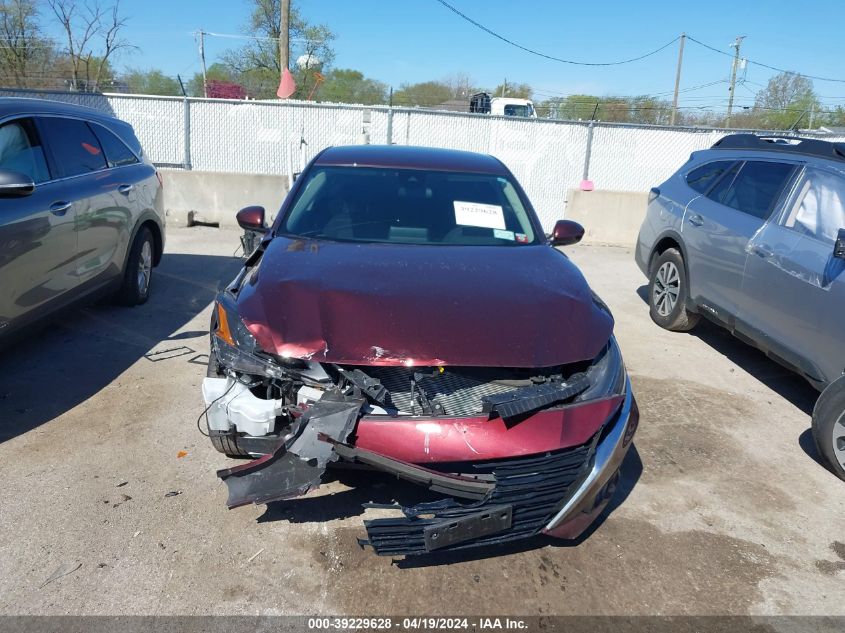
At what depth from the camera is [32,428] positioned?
Result: 12.8 ft

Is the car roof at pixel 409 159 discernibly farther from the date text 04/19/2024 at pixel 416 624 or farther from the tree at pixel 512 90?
the tree at pixel 512 90

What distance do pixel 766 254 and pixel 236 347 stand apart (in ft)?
13.5

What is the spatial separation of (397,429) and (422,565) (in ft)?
2.44

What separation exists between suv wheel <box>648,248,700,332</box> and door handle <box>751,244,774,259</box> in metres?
1.12

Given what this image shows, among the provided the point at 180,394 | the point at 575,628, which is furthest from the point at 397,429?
the point at 180,394

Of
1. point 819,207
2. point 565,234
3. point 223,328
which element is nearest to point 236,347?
point 223,328

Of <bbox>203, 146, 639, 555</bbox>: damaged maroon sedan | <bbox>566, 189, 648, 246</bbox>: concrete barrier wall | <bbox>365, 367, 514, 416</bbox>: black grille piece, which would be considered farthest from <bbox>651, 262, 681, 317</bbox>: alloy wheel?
<bbox>566, 189, 648, 246</bbox>: concrete barrier wall

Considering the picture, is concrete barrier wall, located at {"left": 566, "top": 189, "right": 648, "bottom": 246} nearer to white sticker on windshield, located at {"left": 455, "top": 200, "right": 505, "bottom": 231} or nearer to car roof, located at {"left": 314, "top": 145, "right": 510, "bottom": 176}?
car roof, located at {"left": 314, "top": 145, "right": 510, "bottom": 176}

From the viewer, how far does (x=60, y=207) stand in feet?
15.0

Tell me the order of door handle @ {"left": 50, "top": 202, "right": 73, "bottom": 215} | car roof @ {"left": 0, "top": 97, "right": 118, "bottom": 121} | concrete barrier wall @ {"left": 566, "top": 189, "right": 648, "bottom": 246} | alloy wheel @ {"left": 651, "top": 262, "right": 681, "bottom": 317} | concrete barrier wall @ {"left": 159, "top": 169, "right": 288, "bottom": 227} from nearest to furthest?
car roof @ {"left": 0, "top": 97, "right": 118, "bottom": 121}, door handle @ {"left": 50, "top": 202, "right": 73, "bottom": 215}, alloy wheel @ {"left": 651, "top": 262, "right": 681, "bottom": 317}, concrete barrier wall @ {"left": 159, "top": 169, "right": 288, "bottom": 227}, concrete barrier wall @ {"left": 566, "top": 189, "right": 648, "bottom": 246}

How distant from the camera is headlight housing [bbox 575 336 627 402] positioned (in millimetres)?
2889

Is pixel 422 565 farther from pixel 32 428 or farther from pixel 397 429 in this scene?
pixel 32 428

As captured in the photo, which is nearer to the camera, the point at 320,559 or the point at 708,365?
the point at 320,559

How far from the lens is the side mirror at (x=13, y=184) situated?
12.4 ft
